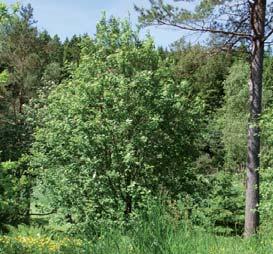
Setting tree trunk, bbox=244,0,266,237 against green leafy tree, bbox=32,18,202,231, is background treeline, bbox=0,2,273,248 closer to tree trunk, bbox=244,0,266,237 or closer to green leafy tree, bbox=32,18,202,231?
green leafy tree, bbox=32,18,202,231

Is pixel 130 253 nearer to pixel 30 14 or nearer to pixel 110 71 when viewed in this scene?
pixel 110 71

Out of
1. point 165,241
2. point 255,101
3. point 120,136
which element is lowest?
point 165,241

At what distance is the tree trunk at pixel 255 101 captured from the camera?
39.2ft

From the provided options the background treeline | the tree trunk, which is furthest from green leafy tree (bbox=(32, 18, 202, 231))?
the tree trunk

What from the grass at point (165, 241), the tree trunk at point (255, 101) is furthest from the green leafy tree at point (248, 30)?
the grass at point (165, 241)

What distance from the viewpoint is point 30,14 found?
24375mm

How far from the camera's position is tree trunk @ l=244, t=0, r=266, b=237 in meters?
12.0

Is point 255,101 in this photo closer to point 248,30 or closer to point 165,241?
point 248,30

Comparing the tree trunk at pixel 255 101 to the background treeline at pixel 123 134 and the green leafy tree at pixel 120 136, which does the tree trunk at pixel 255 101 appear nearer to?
the background treeline at pixel 123 134

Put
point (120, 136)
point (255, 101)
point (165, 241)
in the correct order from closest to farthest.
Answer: point (165, 241) < point (120, 136) < point (255, 101)

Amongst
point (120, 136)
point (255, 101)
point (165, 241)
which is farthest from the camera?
point (255, 101)

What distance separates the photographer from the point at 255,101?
12008 mm

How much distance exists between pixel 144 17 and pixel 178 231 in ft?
27.8

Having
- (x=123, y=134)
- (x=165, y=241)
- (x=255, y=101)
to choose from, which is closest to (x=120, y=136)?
(x=123, y=134)
